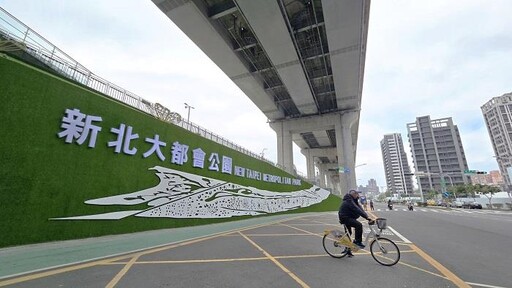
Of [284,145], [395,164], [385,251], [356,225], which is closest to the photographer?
[385,251]

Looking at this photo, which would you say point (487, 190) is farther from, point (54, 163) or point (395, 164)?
point (395, 164)

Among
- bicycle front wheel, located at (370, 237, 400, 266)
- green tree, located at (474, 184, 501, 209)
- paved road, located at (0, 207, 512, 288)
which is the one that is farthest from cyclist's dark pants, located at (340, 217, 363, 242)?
green tree, located at (474, 184, 501, 209)

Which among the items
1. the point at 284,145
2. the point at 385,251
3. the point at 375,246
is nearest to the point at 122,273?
the point at 375,246

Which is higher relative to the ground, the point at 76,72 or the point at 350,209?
the point at 76,72

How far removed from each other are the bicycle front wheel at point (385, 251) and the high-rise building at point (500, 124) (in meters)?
115

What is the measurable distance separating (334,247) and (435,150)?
125 metres

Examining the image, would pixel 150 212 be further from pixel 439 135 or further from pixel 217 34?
pixel 439 135

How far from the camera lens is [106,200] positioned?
7.75 meters

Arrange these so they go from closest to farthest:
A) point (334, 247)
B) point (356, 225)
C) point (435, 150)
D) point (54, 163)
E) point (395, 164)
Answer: point (356, 225), point (334, 247), point (54, 163), point (435, 150), point (395, 164)

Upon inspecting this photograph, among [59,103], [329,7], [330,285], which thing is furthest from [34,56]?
[329,7]

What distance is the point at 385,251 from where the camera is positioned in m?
5.39

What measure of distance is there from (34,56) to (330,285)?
11228 millimetres

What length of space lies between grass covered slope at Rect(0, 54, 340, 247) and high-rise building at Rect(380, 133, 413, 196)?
163 metres

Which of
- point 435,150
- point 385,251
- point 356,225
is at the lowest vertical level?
point 385,251
